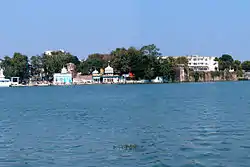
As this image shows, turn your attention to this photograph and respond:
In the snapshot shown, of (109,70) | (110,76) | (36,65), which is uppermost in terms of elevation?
(36,65)

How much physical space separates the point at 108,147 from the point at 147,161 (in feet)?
11.0

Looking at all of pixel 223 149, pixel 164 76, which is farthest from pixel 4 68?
pixel 223 149

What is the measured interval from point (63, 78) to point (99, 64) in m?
13.1

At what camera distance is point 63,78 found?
164500mm

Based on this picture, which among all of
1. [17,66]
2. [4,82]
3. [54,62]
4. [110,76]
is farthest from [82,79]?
[4,82]

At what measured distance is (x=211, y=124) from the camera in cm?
2795

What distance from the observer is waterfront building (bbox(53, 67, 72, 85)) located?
6442 inches

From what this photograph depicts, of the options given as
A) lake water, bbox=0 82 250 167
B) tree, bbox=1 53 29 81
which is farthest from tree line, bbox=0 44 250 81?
lake water, bbox=0 82 250 167

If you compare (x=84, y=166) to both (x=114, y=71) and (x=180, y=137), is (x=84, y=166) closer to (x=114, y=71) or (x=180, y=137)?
(x=180, y=137)

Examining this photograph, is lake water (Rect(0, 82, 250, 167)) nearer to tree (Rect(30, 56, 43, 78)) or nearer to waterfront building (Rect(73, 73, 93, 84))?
waterfront building (Rect(73, 73, 93, 84))

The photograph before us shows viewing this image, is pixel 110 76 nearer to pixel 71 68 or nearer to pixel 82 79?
pixel 82 79

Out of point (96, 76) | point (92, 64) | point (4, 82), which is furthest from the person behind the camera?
point (4, 82)

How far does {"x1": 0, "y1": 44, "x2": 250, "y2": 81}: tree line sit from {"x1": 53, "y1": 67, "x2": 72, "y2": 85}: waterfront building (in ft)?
9.91

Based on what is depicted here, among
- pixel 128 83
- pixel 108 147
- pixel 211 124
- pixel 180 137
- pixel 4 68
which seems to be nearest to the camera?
pixel 108 147
